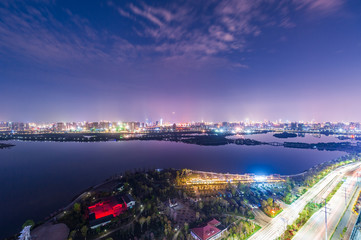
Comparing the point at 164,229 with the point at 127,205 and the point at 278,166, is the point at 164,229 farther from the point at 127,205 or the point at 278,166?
the point at 278,166

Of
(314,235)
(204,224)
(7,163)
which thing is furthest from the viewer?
(7,163)

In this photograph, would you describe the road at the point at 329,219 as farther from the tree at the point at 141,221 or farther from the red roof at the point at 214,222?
the tree at the point at 141,221

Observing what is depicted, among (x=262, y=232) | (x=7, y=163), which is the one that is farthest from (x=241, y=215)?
(x=7, y=163)

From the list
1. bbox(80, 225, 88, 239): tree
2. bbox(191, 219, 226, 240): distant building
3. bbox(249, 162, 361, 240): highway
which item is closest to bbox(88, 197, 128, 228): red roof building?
bbox(80, 225, 88, 239): tree

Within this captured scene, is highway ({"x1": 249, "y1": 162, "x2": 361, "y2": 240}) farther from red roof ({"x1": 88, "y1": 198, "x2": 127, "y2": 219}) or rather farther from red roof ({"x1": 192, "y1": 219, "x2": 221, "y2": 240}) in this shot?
red roof ({"x1": 88, "y1": 198, "x2": 127, "y2": 219})

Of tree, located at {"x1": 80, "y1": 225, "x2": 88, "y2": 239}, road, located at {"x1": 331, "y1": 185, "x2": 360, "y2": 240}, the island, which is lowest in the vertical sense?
road, located at {"x1": 331, "y1": 185, "x2": 360, "y2": 240}

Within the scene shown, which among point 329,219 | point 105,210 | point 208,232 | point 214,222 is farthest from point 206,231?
point 329,219
